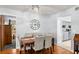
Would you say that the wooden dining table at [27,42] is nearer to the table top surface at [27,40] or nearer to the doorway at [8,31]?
the table top surface at [27,40]

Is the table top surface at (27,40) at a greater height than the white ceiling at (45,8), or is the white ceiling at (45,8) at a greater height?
the white ceiling at (45,8)

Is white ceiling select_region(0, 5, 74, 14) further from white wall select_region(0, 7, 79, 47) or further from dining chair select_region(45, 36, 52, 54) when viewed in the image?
dining chair select_region(45, 36, 52, 54)

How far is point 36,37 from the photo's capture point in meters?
2.05

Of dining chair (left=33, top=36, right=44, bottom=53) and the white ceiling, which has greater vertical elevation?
the white ceiling

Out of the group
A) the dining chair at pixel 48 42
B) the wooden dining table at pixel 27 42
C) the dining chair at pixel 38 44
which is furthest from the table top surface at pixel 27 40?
the dining chair at pixel 48 42

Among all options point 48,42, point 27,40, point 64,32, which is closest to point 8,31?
point 27,40

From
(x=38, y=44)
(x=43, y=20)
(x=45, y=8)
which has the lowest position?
(x=38, y=44)

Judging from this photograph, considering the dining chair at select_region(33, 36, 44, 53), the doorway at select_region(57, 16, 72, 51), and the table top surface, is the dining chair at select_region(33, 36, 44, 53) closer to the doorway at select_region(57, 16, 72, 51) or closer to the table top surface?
the table top surface

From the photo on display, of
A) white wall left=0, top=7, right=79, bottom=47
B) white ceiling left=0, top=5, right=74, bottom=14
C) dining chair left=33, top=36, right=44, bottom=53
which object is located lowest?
dining chair left=33, top=36, right=44, bottom=53

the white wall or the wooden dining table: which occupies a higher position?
the white wall

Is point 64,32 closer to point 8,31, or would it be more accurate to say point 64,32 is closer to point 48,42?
point 48,42

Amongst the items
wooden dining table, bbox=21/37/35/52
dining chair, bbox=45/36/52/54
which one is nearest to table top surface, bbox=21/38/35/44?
wooden dining table, bbox=21/37/35/52

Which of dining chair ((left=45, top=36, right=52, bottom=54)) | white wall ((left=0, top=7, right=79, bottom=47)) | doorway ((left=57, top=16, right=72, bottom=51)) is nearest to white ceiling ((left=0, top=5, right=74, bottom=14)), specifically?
white wall ((left=0, top=7, right=79, bottom=47))
